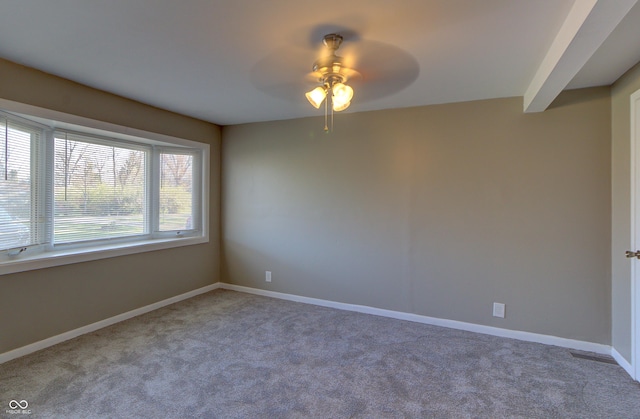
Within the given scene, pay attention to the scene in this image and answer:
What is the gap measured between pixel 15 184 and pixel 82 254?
2.54ft

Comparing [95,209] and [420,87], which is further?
[95,209]

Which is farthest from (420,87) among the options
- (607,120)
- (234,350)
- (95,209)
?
(95,209)

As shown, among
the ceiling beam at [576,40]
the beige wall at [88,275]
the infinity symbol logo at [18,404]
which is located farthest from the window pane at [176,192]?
the ceiling beam at [576,40]

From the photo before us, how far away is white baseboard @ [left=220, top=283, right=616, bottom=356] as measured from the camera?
8.95 feet

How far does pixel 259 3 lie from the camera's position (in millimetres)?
1605

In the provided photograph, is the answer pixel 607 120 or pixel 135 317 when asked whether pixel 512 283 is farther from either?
pixel 135 317

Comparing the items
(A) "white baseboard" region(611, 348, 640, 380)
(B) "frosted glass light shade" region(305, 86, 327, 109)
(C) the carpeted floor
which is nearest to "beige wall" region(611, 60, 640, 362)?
(A) "white baseboard" region(611, 348, 640, 380)

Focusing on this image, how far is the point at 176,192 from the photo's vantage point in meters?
4.04

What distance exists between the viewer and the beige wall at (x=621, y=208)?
2.37m

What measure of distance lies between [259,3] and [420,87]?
5.45ft

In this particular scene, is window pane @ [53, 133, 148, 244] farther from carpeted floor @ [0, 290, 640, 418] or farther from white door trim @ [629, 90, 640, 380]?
white door trim @ [629, 90, 640, 380]

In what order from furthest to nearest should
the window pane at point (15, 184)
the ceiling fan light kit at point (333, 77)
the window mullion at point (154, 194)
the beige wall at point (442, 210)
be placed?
1. the window mullion at point (154, 194)
2. the beige wall at point (442, 210)
3. the window pane at point (15, 184)
4. the ceiling fan light kit at point (333, 77)

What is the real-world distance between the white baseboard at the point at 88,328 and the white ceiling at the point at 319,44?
2273mm

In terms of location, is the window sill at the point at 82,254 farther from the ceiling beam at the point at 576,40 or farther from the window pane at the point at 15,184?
the ceiling beam at the point at 576,40
